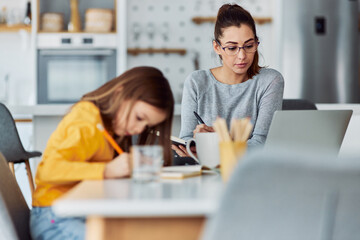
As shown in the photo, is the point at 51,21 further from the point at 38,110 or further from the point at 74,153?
the point at 74,153

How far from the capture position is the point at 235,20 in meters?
2.14

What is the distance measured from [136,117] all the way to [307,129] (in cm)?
45

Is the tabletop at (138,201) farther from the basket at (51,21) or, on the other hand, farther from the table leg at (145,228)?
the basket at (51,21)

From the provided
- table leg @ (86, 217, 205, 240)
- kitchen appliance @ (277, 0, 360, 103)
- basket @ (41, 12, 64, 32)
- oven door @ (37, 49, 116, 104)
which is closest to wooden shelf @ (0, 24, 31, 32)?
basket @ (41, 12, 64, 32)

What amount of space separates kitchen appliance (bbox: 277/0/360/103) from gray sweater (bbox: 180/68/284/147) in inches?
112

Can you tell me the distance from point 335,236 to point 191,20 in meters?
4.61

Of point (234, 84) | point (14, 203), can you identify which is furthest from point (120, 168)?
point (234, 84)

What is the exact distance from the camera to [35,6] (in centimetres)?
492

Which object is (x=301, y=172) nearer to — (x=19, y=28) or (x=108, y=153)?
(x=108, y=153)

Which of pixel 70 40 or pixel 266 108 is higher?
pixel 70 40

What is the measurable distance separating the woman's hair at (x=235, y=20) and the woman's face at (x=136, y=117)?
31.4 inches

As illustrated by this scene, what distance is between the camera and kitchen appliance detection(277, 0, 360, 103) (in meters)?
4.94

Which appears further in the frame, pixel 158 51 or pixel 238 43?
pixel 158 51

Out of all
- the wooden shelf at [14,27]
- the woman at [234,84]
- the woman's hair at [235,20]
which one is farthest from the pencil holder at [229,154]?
the wooden shelf at [14,27]
